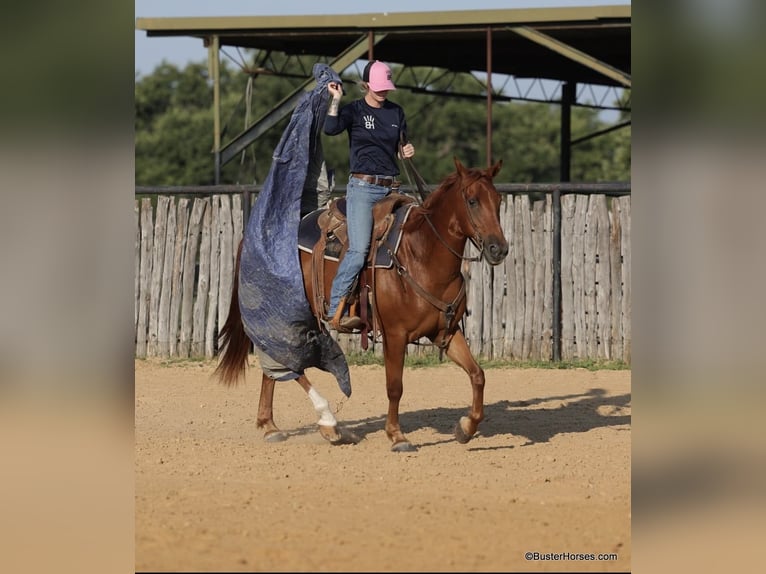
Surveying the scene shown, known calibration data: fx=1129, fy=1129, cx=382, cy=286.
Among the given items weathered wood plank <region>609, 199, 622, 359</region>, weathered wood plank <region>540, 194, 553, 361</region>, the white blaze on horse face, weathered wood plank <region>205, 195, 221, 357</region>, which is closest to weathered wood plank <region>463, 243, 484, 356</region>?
weathered wood plank <region>540, 194, 553, 361</region>

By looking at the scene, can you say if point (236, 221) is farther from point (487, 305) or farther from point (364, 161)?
point (364, 161)

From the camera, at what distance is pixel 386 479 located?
8023mm

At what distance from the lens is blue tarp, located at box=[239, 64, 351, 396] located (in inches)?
380

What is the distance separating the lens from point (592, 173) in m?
36.5

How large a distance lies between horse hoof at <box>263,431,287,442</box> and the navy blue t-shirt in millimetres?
2365

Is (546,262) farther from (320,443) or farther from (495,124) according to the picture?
(495,124)

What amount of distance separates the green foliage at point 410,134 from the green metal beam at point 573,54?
18001 mm

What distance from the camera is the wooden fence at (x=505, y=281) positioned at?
14203 millimetres

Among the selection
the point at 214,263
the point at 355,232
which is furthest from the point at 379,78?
the point at 214,263

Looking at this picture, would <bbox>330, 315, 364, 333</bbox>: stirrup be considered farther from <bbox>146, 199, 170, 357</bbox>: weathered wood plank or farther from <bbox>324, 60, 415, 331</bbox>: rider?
<bbox>146, 199, 170, 357</bbox>: weathered wood plank

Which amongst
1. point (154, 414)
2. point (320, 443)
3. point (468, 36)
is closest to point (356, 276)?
point (320, 443)

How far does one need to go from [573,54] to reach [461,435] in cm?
835

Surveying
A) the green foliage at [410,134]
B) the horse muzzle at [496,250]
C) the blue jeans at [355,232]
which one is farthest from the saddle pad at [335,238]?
the green foliage at [410,134]
